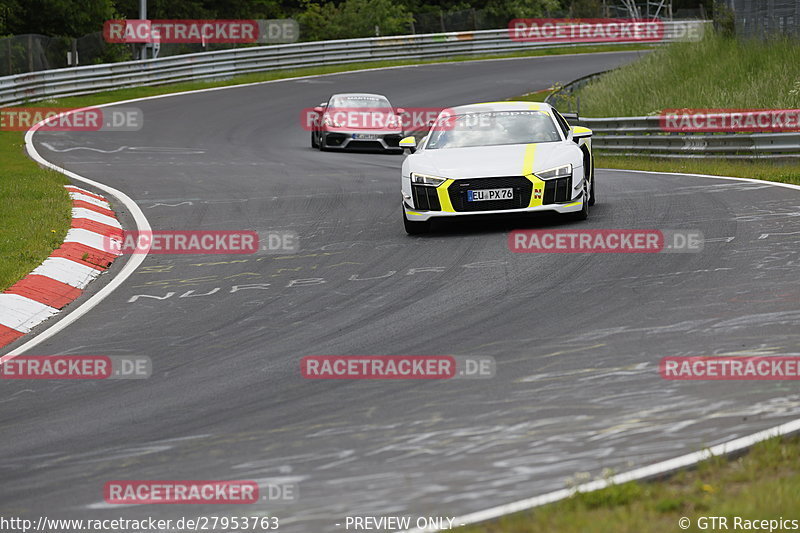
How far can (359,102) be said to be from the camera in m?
27.7

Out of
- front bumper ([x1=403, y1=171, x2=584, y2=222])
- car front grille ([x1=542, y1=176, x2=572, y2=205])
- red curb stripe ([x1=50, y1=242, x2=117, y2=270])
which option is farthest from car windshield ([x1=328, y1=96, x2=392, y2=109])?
red curb stripe ([x1=50, y1=242, x2=117, y2=270])

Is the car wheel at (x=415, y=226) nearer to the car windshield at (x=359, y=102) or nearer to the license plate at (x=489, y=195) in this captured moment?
the license plate at (x=489, y=195)

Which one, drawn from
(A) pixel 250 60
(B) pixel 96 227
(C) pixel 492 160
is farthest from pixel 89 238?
(A) pixel 250 60

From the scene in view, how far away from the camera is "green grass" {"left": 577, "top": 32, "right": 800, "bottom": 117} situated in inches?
953

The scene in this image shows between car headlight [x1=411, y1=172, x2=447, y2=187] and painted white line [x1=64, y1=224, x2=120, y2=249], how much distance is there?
321 cm

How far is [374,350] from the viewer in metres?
7.44

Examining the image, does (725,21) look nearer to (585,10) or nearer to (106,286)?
(106,286)

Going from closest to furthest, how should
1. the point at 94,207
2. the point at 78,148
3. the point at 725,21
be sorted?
the point at 94,207 → the point at 78,148 → the point at 725,21

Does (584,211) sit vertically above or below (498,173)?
below

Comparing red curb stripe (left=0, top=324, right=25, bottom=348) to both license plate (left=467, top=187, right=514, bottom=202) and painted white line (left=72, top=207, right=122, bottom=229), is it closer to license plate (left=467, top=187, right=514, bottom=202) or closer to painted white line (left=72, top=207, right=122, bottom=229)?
painted white line (left=72, top=207, right=122, bottom=229)

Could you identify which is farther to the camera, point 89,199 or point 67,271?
point 89,199

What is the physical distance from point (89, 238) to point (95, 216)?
151 centimetres

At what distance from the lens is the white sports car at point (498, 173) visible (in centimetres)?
1200

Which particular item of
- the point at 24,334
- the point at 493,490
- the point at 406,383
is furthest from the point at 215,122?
the point at 493,490
